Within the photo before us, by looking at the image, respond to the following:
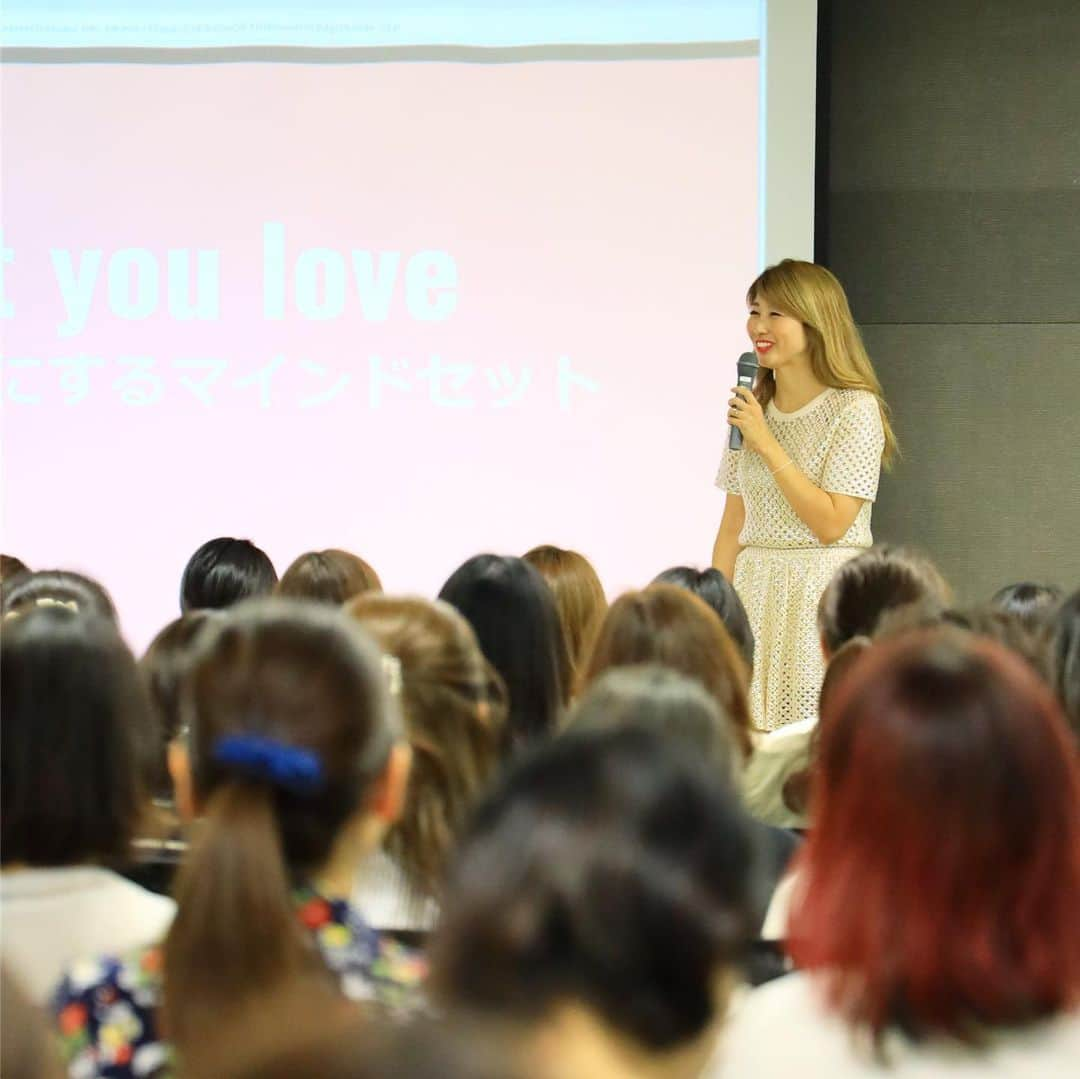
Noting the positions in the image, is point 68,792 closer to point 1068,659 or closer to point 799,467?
point 1068,659

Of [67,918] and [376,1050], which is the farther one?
[67,918]

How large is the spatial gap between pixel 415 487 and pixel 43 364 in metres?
1.00

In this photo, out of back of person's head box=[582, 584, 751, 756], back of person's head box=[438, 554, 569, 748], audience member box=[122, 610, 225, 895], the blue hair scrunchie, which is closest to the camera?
the blue hair scrunchie

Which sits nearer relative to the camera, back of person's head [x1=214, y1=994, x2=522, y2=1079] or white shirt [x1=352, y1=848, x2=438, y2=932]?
back of person's head [x1=214, y1=994, x2=522, y2=1079]

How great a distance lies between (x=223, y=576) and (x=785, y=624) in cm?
123

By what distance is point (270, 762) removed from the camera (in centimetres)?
123

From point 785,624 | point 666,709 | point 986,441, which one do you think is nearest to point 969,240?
point 986,441

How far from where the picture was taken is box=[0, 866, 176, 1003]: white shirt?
1356mm

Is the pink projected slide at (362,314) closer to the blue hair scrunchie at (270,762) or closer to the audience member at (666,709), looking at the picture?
the audience member at (666,709)

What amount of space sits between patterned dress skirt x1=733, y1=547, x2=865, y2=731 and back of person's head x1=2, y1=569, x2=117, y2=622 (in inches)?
57.0

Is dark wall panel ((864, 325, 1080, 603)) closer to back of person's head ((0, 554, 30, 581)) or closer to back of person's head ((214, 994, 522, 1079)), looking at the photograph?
back of person's head ((0, 554, 30, 581))

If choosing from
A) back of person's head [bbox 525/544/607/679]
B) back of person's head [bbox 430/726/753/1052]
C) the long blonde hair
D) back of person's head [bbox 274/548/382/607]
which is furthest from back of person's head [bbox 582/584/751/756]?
the long blonde hair

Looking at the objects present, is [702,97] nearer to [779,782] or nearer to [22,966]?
[779,782]

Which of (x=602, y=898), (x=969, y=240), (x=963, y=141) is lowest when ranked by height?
(x=602, y=898)
